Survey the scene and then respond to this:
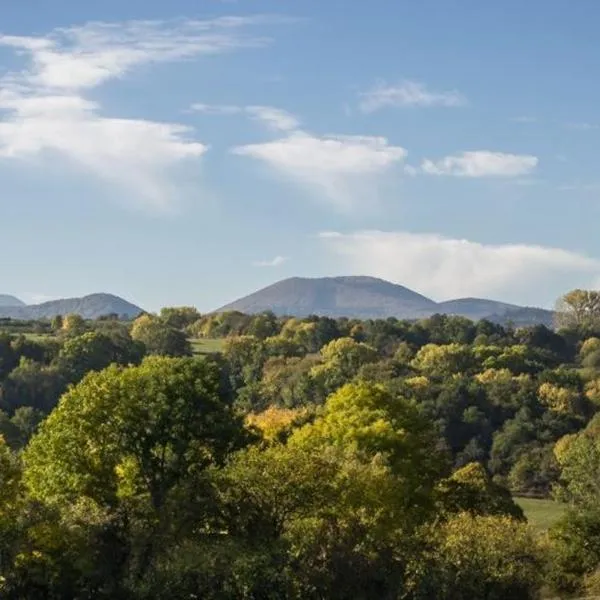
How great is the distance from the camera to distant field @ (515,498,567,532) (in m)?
81.4

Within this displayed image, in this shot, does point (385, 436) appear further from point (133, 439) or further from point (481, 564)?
point (133, 439)

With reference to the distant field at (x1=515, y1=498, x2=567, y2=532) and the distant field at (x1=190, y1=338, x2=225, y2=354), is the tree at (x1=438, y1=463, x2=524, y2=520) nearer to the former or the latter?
the distant field at (x1=515, y1=498, x2=567, y2=532)

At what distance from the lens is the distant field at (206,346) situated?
168000 millimetres

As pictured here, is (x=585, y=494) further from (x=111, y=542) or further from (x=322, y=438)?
(x=111, y=542)

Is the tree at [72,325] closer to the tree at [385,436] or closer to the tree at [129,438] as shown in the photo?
the tree at [385,436]

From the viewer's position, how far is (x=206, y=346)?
17788 centimetres

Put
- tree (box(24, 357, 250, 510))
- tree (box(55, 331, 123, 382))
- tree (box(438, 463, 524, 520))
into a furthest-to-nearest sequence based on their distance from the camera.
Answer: tree (box(55, 331, 123, 382)) → tree (box(438, 463, 524, 520)) → tree (box(24, 357, 250, 510))

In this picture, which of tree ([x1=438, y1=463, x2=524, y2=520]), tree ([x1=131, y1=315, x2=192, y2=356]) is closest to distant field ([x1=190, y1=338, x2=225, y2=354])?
tree ([x1=131, y1=315, x2=192, y2=356])

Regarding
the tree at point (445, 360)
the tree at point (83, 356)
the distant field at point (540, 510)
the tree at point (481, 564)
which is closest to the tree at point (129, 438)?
the tree at point (481, 564)

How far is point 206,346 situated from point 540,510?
317 feet

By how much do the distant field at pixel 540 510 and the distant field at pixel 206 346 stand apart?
7846 cm

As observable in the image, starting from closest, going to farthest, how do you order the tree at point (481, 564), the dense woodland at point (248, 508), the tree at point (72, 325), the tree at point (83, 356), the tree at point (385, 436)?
1. the dense woodland at point (248, 508)
2. the tree at point (481, 564)
3. the tree at point (385, 436)
4. the tree at point (83, 356)
5. the tree at point (72, 325)

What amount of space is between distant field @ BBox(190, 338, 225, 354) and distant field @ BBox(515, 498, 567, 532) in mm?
78462

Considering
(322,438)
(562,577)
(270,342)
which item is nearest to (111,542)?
(322,438)
